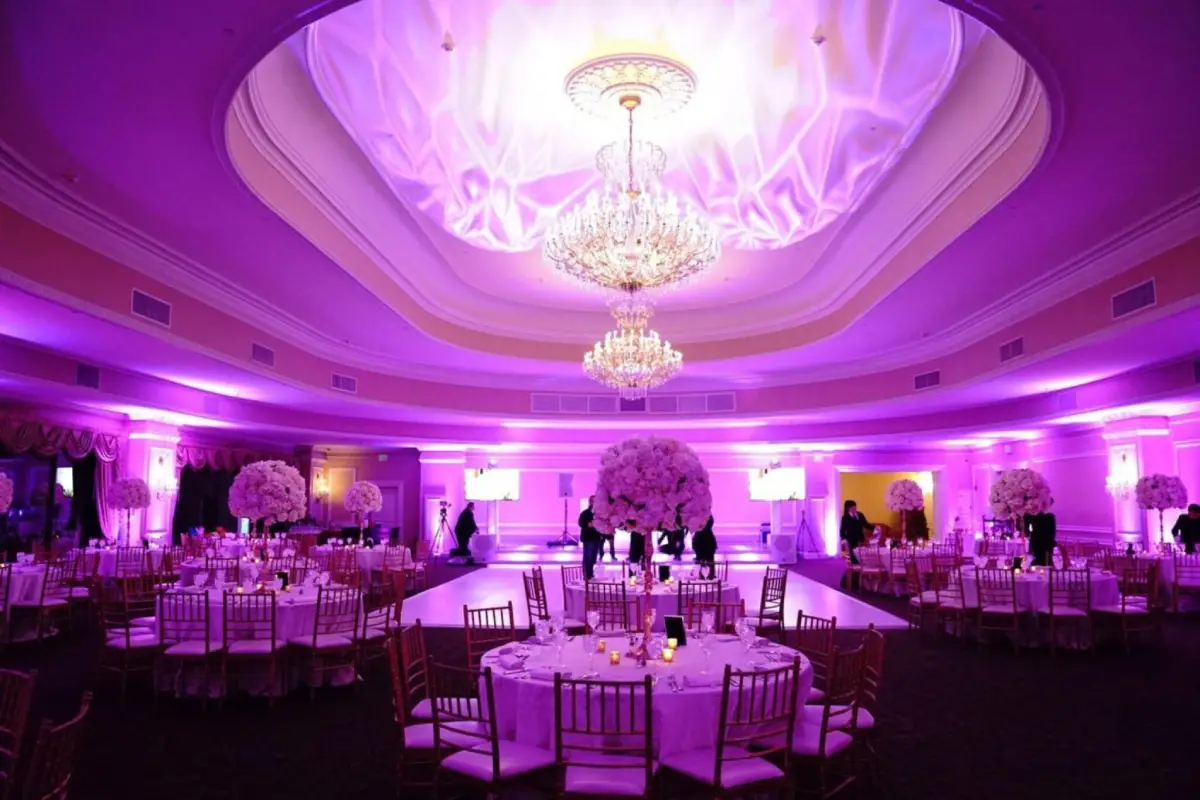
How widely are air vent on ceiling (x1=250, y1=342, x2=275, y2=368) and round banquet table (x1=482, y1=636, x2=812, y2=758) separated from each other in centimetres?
840

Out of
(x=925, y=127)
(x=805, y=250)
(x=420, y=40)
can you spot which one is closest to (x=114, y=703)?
(x=420, y=40)

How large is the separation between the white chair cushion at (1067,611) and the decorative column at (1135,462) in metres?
6.10

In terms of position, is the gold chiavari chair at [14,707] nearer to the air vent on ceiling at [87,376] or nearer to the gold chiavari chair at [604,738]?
the gold chiavari chair at [604,738]

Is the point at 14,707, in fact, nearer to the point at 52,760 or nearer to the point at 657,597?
the point at 52,760

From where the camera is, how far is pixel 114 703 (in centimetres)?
686

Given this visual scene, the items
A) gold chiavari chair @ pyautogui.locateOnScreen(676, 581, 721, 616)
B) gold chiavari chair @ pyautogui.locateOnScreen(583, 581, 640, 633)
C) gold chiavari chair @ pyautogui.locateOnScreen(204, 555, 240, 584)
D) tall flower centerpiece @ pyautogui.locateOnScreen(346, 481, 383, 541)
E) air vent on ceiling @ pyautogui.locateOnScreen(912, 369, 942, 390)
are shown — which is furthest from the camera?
tall flower centerpiece @ pyautogui.locateOnScreen(346, 481, 383, 541)

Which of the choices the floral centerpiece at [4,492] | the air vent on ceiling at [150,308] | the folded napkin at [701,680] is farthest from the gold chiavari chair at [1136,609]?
the floral centerpiece at [4,492]

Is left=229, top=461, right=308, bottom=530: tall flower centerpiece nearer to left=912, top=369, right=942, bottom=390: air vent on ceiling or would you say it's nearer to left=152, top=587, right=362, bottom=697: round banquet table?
left=152, top=587, right=362, bottom=697: round banquet table

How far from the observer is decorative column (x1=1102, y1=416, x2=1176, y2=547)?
1434 cm

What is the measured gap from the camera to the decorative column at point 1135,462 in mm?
14344

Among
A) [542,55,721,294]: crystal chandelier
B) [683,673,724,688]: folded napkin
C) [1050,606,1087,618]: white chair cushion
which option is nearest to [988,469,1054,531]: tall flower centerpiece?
[1050,606,1087,618]: white chair cushion

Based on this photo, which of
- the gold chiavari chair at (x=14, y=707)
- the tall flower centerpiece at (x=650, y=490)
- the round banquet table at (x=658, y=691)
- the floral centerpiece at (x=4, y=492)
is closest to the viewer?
the gold chiavari chair at (x=14, y=707)

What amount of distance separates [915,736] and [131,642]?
645 cm

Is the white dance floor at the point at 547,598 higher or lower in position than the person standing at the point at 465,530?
lower
